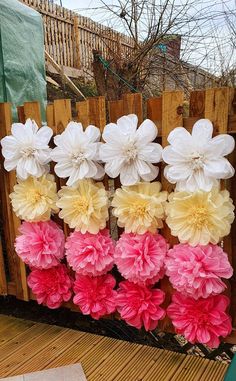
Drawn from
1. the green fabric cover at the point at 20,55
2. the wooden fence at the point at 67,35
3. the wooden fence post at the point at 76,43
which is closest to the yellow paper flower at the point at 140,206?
the green fabric cover at the point at 20,55

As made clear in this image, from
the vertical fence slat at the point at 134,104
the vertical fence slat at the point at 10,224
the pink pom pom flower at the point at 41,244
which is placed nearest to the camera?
the vertical fence slat at the point at 134,104

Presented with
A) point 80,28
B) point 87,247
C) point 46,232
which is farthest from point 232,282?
point 80,28

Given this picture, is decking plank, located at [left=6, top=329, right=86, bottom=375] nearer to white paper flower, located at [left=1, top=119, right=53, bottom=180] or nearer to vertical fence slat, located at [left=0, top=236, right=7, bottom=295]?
vertical fence slat, located at [left=0, top=236, right=7, bottom=295]

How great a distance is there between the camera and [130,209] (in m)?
1.57

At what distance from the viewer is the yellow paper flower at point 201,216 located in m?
1.41

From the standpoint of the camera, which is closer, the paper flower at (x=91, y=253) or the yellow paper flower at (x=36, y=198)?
the paper flower at (x=91, y=253)

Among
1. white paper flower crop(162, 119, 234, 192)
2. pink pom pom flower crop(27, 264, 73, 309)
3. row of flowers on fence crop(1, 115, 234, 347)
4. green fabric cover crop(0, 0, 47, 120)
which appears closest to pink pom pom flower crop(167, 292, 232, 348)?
row of flowers on fence crop(1, 115, 234, 347)

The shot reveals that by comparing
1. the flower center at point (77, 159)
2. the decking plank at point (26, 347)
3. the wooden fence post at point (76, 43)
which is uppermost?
the wooden fence post at point (76, 43)

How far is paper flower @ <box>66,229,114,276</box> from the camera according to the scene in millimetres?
1690

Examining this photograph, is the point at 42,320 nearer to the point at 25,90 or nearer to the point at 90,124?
the point at 90,124

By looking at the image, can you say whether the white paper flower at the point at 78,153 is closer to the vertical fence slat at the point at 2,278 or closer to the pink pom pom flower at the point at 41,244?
the pink pom pom flower at the point at 41,244

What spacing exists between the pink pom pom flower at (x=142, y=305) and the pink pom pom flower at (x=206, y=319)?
0.44 feet

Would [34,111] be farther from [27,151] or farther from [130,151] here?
[130,151]

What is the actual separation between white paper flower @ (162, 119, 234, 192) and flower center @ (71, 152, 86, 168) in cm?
40
